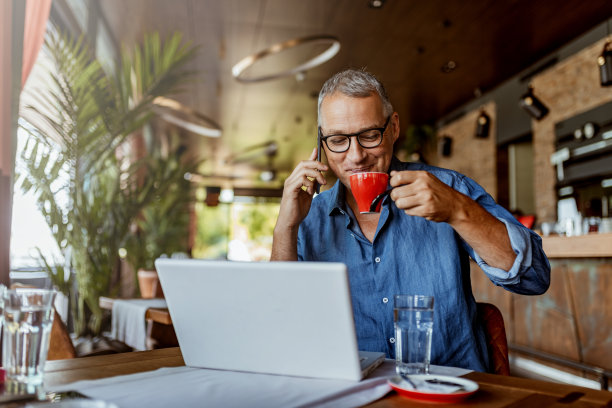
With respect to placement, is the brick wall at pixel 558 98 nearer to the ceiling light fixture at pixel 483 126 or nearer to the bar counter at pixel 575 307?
the ceiling light fixture at pixel 483 126

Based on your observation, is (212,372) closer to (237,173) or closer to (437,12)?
(437,12)

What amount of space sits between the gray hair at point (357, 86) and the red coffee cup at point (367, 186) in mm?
320

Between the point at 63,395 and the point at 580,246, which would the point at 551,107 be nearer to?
the point at 580,246

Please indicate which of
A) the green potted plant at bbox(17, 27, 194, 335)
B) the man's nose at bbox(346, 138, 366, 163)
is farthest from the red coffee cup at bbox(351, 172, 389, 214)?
the green potted plant at bbox(17, 27, 194, 335)

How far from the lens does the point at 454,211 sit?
1.23 meters

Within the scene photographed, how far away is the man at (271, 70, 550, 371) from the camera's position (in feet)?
4.79

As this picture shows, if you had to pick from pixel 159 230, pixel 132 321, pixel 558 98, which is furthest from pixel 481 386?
pixel 558 98

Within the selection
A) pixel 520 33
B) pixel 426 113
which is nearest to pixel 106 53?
pixel 520 33

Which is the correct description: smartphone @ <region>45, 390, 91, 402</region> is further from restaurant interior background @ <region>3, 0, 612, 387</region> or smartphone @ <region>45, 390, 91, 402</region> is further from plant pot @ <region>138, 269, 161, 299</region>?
plant pot @ <region>138, 269, 161, 299</region>

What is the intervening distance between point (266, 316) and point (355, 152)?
2.60ft

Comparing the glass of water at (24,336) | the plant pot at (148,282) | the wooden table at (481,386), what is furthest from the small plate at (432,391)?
the plant pot at (148,282)

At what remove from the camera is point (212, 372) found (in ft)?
3.38

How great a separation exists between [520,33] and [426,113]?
3.49 meters

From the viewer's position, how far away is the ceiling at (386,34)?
549cm
